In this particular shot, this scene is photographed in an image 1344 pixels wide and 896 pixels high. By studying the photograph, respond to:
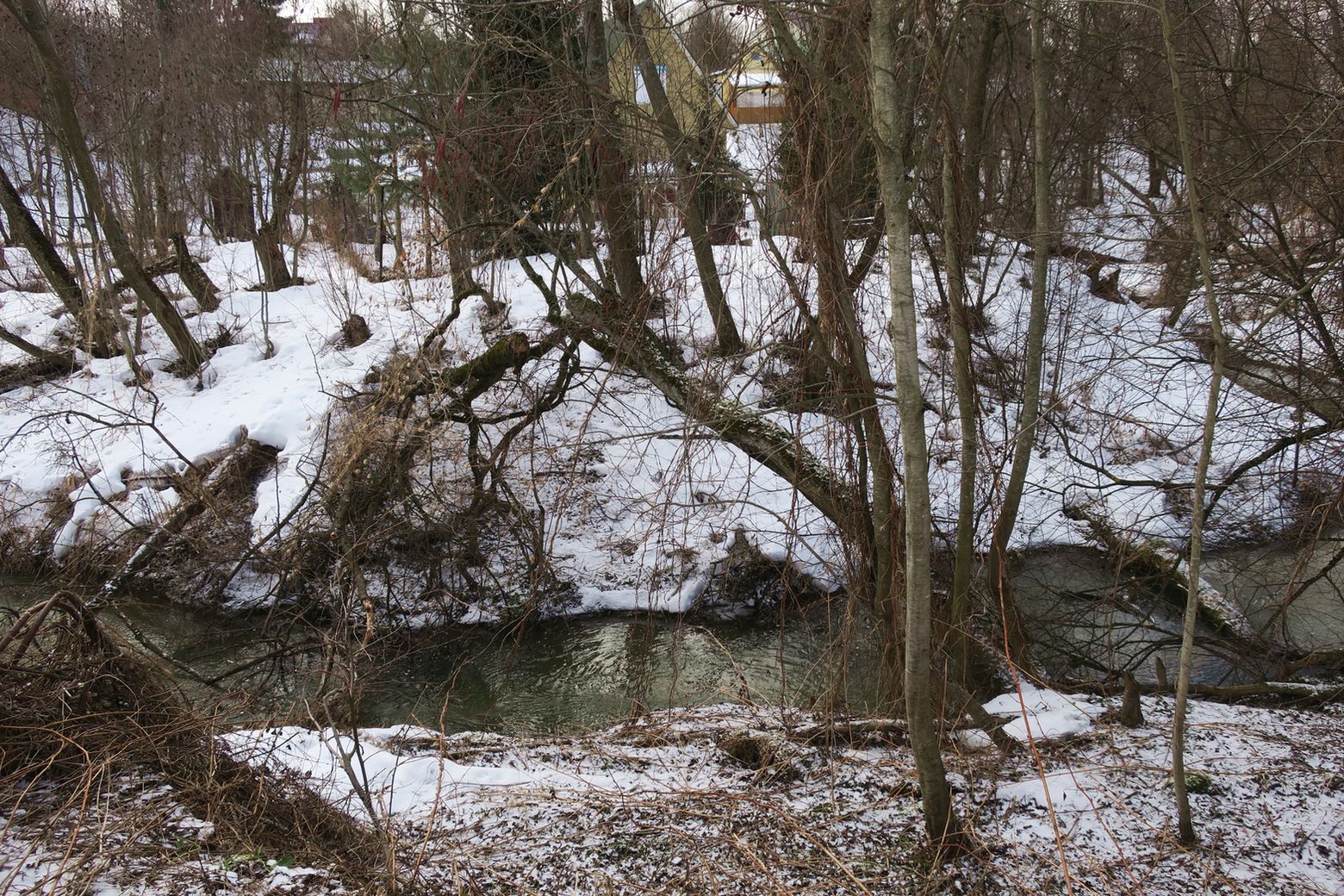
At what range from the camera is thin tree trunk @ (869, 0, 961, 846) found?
9.57ft

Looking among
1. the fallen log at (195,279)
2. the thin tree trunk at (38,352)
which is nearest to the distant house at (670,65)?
the fallen log at (195,279)

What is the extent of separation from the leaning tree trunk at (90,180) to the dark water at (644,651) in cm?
491

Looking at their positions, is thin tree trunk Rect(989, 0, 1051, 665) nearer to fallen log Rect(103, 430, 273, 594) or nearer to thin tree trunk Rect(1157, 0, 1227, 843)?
thin tree trunk Rect(1157, 0, 1227, 843)

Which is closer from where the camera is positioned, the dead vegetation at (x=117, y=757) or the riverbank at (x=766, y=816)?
the riverbank at (x=766, y=816)

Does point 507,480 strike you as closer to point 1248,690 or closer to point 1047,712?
point 1047,712

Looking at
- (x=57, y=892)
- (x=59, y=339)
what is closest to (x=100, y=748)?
(x=57, y=892)

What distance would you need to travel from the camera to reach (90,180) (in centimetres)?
1124

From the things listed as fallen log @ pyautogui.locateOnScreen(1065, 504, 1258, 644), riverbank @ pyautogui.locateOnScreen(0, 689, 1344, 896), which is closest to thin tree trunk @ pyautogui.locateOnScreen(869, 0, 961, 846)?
riverbank @ pyautogui.locateOnScreen(0, 689, 1344, 896)

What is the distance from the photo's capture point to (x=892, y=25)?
2.92 metres

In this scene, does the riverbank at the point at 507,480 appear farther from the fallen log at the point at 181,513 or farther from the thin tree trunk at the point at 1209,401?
the thin tree trunk at the point at 1209,401

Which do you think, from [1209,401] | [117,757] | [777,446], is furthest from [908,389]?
[117,757]

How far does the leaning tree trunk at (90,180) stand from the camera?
10477 mm

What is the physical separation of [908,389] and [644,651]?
3541 millimetres

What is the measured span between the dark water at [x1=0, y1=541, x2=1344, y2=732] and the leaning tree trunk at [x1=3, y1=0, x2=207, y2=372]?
4907mm
